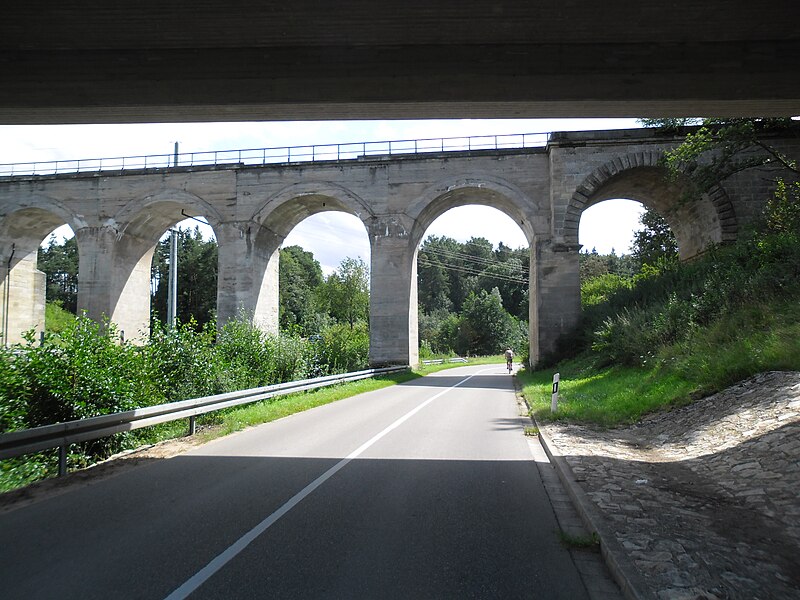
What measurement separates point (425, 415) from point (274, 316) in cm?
2196

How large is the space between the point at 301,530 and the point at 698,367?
909 cm

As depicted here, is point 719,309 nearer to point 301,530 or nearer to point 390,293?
point 301,530

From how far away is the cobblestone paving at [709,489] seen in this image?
3855mm

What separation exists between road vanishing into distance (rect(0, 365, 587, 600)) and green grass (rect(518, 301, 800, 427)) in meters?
3.39

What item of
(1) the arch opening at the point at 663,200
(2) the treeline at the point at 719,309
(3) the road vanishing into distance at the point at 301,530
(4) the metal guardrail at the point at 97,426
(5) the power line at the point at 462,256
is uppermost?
(5) the power line at the point at 462,256

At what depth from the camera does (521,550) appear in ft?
15.3

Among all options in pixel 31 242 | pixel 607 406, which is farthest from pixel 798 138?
pixel 31 242

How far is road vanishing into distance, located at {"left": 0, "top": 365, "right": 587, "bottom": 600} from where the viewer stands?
3967mm

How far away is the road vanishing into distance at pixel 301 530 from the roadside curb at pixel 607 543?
296 millimetres

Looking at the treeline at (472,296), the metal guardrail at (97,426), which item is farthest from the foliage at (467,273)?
the metal guardrail at (97,426)

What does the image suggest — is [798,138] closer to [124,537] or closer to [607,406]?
[607,406]

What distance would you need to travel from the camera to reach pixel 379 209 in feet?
99.3

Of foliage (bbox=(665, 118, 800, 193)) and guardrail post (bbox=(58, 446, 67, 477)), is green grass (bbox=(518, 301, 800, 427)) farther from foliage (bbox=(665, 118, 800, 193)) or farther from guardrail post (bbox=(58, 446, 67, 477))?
foliage (bbox=(665, 118, 800, 193))

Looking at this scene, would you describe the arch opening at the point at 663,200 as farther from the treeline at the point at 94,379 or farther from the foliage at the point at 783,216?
the treeline at the point at 94,379
